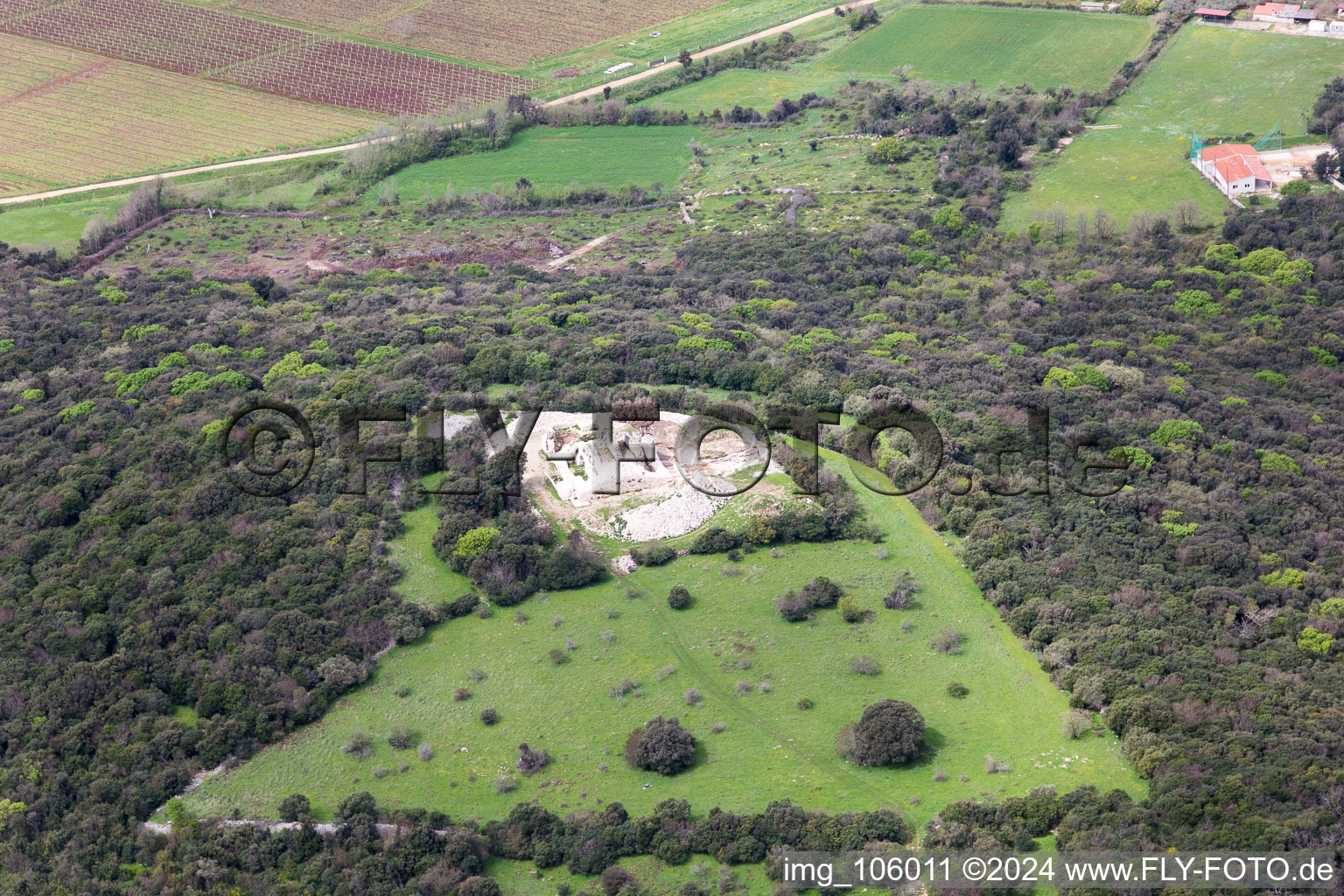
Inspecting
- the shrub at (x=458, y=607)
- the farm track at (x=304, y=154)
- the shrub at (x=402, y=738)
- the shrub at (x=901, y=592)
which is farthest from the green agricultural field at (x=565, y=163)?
the shrub at (x=402, y=738)

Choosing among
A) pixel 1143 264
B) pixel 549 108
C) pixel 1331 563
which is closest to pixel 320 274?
pixel 549 108

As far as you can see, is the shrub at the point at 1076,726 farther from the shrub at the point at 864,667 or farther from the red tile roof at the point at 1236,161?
the red tile roof at the point at 1236,161

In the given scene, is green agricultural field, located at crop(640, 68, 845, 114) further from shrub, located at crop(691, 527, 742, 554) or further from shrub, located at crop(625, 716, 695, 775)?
shrub, located at crop(625, 716, 695, 775)

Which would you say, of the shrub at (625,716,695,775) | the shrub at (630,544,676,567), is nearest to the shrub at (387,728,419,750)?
the shrub at (625,716,695,775)

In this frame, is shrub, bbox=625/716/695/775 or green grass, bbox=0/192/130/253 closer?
shrub, bbox=625/716/695/775

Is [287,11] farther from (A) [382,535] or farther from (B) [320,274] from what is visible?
(A) [382,535]
